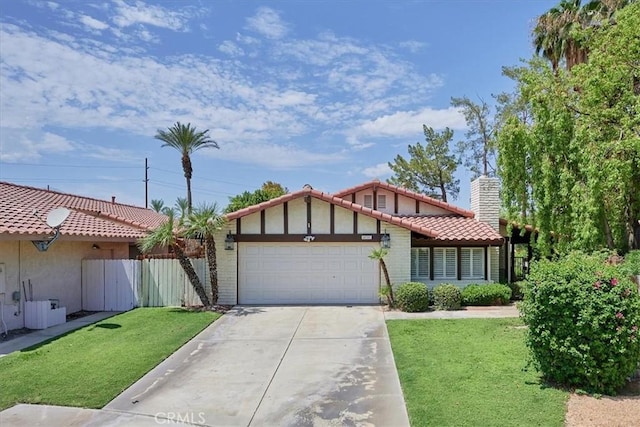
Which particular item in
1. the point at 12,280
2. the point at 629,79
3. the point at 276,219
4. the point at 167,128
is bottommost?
the point at 12,280

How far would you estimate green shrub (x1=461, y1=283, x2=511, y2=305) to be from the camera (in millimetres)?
16375

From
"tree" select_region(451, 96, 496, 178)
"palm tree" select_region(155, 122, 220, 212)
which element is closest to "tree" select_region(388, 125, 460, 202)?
"tree" select_region(451, 96, 496, 178)

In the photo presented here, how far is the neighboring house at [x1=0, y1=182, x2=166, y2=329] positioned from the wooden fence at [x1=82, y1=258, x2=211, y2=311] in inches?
17.4

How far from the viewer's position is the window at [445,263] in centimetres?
1811

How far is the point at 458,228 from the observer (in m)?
18.6

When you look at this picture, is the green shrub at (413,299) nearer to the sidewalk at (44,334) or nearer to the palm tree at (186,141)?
the sidewalk at (44,334)

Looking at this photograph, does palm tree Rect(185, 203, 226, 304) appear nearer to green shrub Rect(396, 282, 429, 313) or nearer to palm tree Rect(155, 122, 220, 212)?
green shrub Rect(396, 282, 429, 313)

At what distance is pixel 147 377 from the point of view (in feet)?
28.1

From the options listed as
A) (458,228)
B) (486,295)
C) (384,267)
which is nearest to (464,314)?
(486,295)

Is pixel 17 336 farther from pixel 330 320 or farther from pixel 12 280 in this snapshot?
pixel 330 320

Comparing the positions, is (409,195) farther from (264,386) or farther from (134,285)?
(264,386)

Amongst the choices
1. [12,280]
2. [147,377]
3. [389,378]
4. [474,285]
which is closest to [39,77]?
[12,280]

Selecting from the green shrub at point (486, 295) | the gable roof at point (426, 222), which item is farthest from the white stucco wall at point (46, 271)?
the green shrub at point (486, 295)

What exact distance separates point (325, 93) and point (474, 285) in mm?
12688
